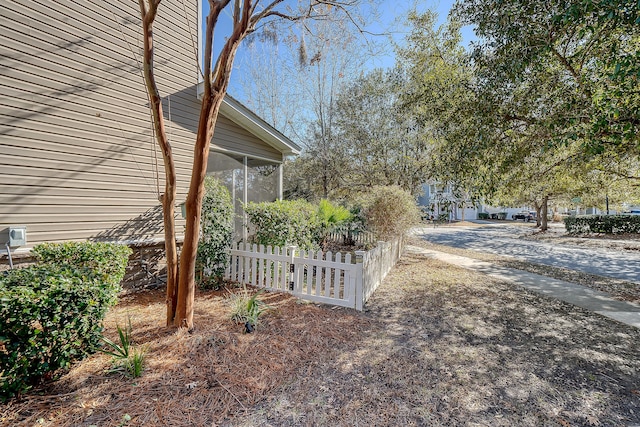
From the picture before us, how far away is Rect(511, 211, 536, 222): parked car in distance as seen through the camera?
33.6 meters

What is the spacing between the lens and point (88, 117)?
456 centimetres

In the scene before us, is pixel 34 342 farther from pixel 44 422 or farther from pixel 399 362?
pixel 399 362

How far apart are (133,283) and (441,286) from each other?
5.92 metres

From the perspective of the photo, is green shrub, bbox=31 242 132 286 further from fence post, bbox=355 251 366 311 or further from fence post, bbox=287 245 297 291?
fence post, bbox=355 251 366 311

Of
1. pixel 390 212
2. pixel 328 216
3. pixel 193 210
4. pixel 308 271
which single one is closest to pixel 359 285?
pixel 308 271

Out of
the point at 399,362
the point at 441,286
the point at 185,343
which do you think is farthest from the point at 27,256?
the point at 441,286

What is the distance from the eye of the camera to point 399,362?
9.95ft

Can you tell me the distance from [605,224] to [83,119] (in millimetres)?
23776

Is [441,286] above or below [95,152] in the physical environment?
below

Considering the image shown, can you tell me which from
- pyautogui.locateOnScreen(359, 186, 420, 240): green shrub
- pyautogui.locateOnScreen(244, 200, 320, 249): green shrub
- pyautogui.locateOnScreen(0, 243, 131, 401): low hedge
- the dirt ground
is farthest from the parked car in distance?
pyautogui.locateOnScreen(0, 243, 131, 401): low hedge

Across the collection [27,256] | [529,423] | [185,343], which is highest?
[27,256]

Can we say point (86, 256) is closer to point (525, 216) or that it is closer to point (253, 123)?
point (253, 123)

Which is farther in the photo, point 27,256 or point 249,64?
point 249,64

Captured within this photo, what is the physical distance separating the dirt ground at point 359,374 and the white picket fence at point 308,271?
1.12ft
